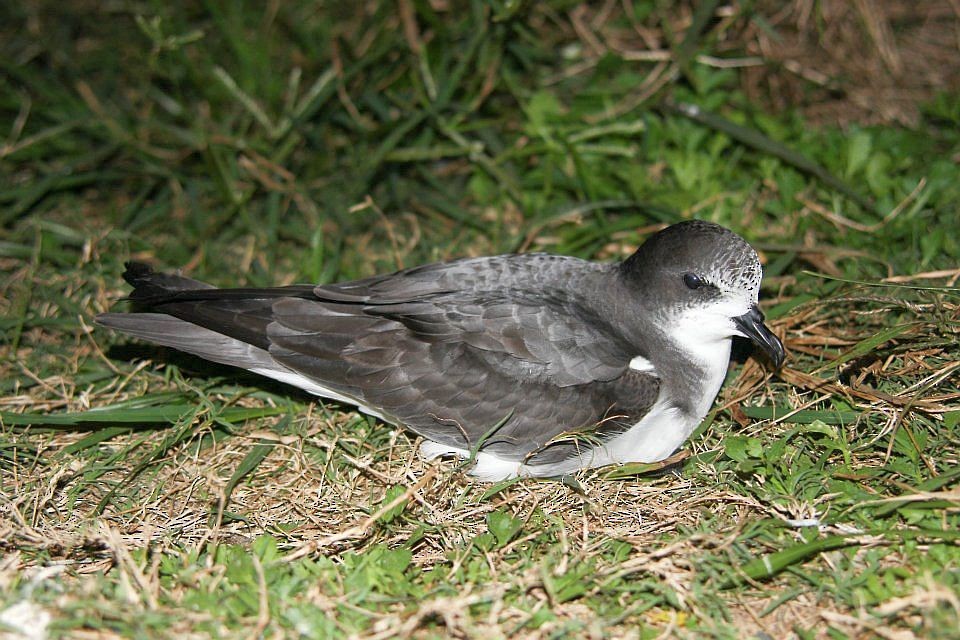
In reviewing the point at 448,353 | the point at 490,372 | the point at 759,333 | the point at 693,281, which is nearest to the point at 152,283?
the point at 448,353

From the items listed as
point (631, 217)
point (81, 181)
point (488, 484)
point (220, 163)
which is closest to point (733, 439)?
point (488, 484)

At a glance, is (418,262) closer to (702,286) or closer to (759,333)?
(702,286)

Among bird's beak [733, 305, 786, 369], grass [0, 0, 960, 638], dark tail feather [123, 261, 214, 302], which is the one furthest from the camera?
dark tail feather [123, 261, 214, 302]

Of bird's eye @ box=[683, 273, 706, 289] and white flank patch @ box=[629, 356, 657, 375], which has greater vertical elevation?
bird's eye @ box=[683, 273, 706, 289]

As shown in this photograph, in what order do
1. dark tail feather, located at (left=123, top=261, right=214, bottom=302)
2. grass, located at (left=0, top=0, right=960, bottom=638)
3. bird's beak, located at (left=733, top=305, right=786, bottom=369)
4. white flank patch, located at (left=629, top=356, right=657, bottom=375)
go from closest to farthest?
A: grass, located at (left=0, top=0, right=960, bottom=638)
bird's beak, located at (left=733, top=305, right=786, bottom=369)
white flank patch, located at (left=629, top=356, right=657, bottom=375)
dark tail feather, located at (left=123, top=261, right=214, bottom=302)

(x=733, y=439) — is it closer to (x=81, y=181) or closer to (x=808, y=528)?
(x=808, y=528)

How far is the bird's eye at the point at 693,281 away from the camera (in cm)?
358

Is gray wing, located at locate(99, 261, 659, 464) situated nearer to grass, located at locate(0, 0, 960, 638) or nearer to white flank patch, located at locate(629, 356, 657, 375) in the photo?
white flank patch, located at locate(629, 356, 657, 375)

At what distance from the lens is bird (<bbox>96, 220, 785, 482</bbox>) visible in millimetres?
3561

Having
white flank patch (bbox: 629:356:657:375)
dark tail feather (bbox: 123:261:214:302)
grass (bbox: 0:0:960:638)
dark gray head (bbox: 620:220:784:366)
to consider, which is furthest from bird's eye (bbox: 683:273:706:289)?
dark tail feather (bbox: 123:261:214:302)

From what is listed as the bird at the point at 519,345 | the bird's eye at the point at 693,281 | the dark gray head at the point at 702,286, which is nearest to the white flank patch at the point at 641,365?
the bird at the point at 519,345

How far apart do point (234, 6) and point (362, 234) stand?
6.67ft

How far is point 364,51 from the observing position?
575 centimetres

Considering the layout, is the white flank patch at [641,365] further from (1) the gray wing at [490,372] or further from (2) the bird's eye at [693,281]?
(2) the bird's eye at [693,281]
